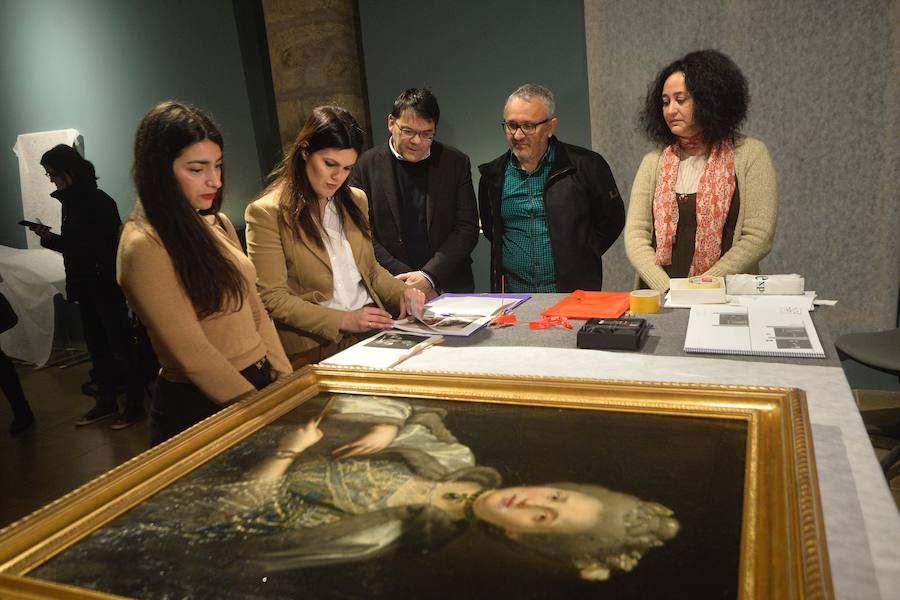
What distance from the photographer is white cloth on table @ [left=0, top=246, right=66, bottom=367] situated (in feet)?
15.6

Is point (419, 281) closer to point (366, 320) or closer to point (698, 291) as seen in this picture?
point (366, 320)

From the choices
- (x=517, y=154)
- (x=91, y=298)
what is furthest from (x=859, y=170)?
(x=91, y=298)

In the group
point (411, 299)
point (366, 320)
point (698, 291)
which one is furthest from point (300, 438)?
point (698, 291)

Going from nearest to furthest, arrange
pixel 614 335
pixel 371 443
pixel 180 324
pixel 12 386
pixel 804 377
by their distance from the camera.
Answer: pixel 371 443 < pixel 804 377 < pixel 180 324 < pixel 614 335 < pixel 12 386

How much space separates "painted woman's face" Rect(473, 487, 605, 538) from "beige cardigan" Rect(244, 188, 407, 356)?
126 centimetres

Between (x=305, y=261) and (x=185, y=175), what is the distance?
600mm

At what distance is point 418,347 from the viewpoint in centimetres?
173

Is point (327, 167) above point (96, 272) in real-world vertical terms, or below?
above

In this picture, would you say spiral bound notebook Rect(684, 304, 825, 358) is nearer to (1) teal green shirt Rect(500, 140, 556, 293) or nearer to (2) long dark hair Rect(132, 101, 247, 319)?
(1) teal green shirt Rect(500, 140, 556, 293)

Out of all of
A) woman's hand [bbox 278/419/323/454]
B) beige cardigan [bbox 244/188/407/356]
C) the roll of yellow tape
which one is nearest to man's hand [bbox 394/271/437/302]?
beige cardigan [bbox 244/188/407/356]

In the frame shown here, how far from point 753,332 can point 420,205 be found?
1.70 meters

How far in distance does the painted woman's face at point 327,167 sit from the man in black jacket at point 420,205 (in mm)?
791

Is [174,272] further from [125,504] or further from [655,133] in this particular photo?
[655,133]

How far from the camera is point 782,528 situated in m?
0.67
